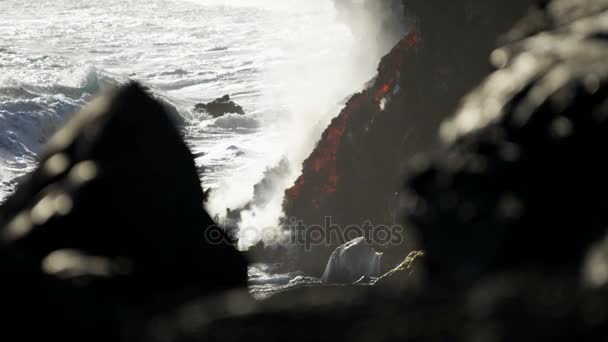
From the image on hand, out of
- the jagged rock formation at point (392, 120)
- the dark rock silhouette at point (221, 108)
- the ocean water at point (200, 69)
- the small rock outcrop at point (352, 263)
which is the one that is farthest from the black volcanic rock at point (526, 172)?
the dark rock silhouette at point (221, 108)

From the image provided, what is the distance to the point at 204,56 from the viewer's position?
225 feet

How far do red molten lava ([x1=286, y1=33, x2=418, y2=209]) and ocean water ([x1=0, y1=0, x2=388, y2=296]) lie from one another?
189 centimetres

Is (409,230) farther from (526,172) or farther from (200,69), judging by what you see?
(200,69)

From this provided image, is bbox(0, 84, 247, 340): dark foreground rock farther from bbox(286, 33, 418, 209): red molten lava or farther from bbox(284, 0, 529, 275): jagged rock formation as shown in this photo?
bbox(286, 33, 418, 209): red molten lava

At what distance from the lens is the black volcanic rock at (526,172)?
2113 mm

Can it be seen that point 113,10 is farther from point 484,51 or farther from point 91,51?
point 484,51

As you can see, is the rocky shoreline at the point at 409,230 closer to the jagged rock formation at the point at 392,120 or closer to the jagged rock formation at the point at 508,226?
the jagged rock formation at the point at 508,226

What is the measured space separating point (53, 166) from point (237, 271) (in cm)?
76

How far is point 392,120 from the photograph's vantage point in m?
14.9

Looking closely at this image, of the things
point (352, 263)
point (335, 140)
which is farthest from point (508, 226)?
point (335, 140)

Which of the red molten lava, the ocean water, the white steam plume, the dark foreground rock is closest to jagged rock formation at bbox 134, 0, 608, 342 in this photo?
the dark foreground rock

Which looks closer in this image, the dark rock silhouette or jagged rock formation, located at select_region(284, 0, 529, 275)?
jagged rock formation, located at select_region(284, 0, 529, 275)

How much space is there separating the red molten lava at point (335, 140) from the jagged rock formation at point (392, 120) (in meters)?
0.02

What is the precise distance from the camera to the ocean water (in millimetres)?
28047
